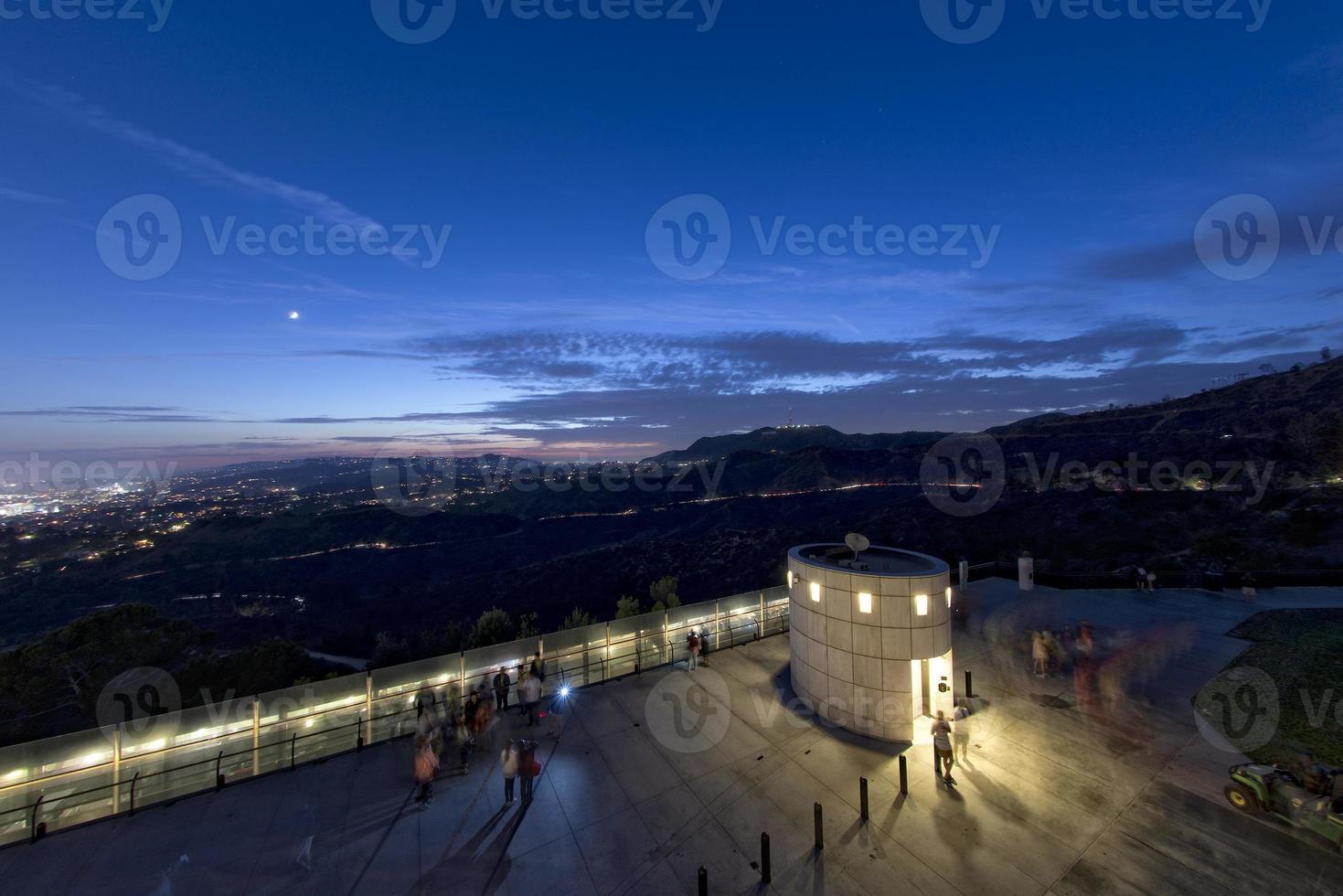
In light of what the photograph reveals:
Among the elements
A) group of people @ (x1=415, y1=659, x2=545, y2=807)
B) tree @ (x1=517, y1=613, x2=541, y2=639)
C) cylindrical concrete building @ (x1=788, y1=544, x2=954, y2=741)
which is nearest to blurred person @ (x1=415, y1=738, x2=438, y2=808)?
group of people @ (x1=415, y1=659, x2=545, y2=807)

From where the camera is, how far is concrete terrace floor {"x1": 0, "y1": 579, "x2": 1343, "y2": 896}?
7.42 meters

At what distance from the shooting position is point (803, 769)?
404 inches

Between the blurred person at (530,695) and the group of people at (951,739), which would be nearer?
the group of people at (951,739)

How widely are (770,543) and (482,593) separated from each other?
37463 millimetres

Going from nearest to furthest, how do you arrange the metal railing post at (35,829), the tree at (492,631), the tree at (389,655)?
1. the metal railing post at (35,829)
2. the tree at (492,631)
3. the tree at (389,655)

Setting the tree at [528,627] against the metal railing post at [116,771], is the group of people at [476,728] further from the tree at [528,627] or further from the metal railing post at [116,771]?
the tree at [528,627]

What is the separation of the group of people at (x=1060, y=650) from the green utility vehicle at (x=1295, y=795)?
527cm

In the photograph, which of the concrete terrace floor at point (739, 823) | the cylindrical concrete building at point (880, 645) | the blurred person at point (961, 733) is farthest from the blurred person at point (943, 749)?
the cylindrical concrete building at point (880, 645)

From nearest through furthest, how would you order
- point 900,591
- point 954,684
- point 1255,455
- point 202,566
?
point 900,591
point 954,684
point 1255,455
point 202,566

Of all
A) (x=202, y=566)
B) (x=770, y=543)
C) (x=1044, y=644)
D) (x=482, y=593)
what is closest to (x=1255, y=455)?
(x=770, y=543)

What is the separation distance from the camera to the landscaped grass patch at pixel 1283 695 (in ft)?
33.1

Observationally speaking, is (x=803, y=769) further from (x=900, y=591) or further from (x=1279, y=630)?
(x=1279, y=630)

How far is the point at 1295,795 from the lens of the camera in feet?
26.2

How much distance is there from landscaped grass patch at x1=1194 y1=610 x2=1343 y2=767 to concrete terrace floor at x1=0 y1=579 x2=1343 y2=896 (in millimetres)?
784
